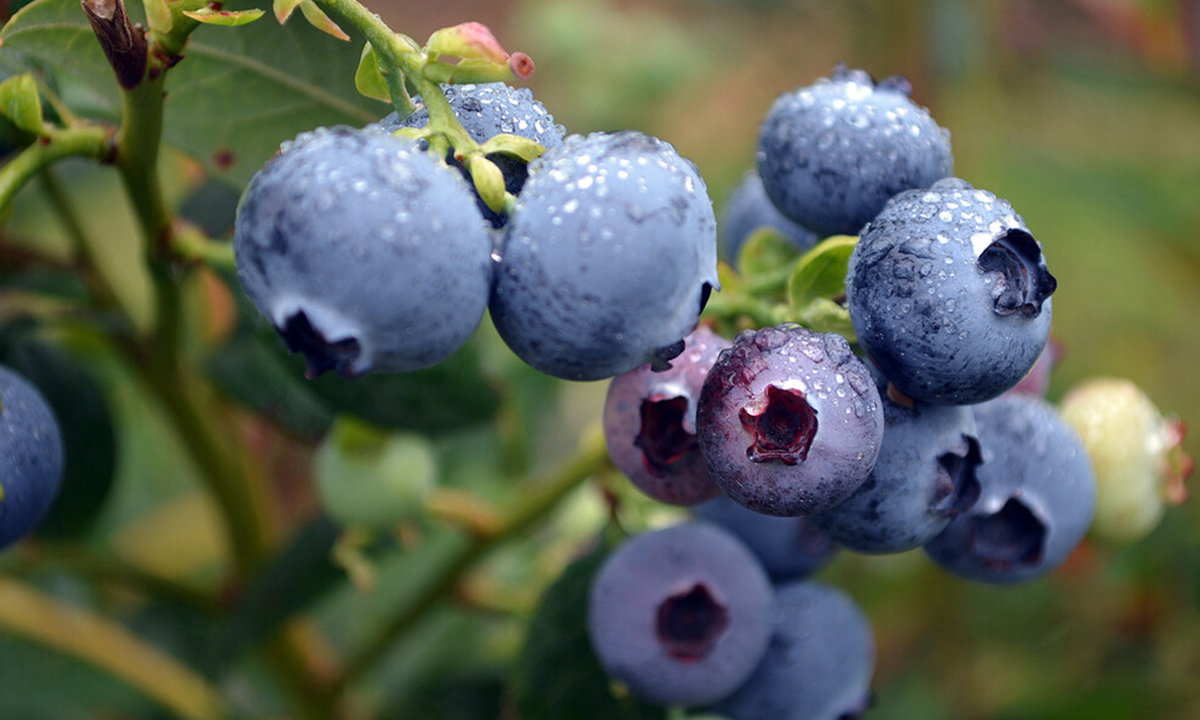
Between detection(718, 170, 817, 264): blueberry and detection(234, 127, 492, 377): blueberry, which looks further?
detection(718, 170, 817, 264): blueberry

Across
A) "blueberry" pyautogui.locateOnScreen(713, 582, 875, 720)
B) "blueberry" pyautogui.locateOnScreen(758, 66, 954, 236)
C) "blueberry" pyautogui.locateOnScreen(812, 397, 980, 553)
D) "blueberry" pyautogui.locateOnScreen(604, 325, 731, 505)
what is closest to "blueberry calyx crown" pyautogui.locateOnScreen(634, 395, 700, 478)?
"blueberry" pyautogui.locateOnScreen(604, 325, 731, 505)

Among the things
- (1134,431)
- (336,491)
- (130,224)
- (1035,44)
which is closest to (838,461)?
(1134,431)

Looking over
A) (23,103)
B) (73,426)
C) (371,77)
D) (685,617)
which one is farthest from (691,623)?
(73,426)

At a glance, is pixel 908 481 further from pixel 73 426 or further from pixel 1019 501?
pixel 73 426

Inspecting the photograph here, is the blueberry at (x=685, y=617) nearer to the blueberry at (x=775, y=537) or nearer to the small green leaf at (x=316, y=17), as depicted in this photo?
the blueberry at (x=775, y=537)

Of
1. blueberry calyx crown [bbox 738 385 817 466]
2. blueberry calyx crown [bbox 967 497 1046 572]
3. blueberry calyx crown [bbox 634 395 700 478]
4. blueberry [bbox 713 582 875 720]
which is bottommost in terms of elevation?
blueberry [bbox 713 582 875 720]

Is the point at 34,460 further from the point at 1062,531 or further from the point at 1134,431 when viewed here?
the point at 1134,431

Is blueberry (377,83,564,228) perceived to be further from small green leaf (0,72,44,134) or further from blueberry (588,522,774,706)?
blueberry (588,522,774,706)
